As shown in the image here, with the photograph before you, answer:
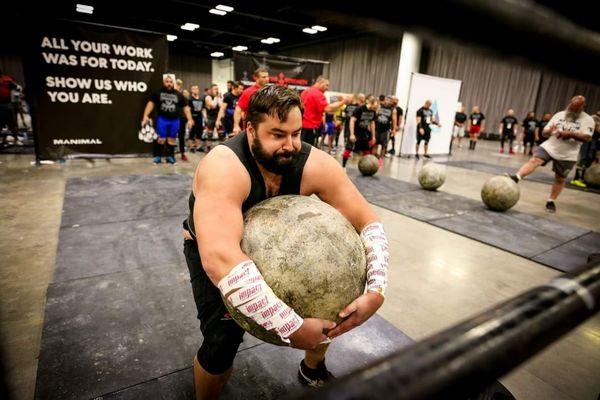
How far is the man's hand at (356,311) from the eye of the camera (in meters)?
1.54

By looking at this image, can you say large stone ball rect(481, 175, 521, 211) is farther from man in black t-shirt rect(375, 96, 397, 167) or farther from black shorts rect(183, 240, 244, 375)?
black shorts rect(183, 240, 244, 375)

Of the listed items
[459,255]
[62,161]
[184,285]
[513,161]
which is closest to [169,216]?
[184,285]

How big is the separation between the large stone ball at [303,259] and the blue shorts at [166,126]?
22.6 ft

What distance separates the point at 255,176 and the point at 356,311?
2.57 ft

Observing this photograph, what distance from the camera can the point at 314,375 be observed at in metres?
2.06

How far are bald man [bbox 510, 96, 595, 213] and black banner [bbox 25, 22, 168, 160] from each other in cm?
779

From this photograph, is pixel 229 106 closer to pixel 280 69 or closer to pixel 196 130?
pixel 196 130

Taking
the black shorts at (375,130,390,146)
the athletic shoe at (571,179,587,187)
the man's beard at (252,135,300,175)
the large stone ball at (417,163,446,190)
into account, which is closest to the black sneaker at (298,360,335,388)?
the man's beard at (252,135,300,175)

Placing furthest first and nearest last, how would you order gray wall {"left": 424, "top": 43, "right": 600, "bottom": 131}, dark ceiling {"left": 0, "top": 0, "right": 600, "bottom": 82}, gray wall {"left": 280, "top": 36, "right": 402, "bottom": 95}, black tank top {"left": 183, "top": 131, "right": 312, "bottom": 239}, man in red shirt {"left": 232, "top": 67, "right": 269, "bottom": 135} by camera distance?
gray wall {"left": 280, "top": 36, "right": 402, "bottom": 95} < gray wall {"left": 424, "top": 43, "right": 600, "bottom": 131} < man in red shirt {"left": 232, "top": 67, "right": 269, "bottom": 135} < black tank top {"left": 183, "top": 131, "right": 312, "bottom": 239} < dark ceiling {"left": 0, "top": 0, "right": 600, "bottom": 82}

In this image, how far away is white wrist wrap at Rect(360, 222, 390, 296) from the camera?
1636 millimetres

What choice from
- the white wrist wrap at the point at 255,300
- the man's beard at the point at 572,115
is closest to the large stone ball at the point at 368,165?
the man's beard at the point at 572,115

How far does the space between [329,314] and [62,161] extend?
8.22m

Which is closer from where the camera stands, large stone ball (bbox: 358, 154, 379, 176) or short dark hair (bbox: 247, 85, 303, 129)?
short dark hair (bbox: 247, 85, 303, 129)

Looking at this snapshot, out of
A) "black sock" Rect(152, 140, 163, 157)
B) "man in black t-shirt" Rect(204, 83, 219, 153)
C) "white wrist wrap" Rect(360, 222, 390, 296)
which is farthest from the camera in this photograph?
"man in black t-shirt" Rect(204, 83, 219, 153)
